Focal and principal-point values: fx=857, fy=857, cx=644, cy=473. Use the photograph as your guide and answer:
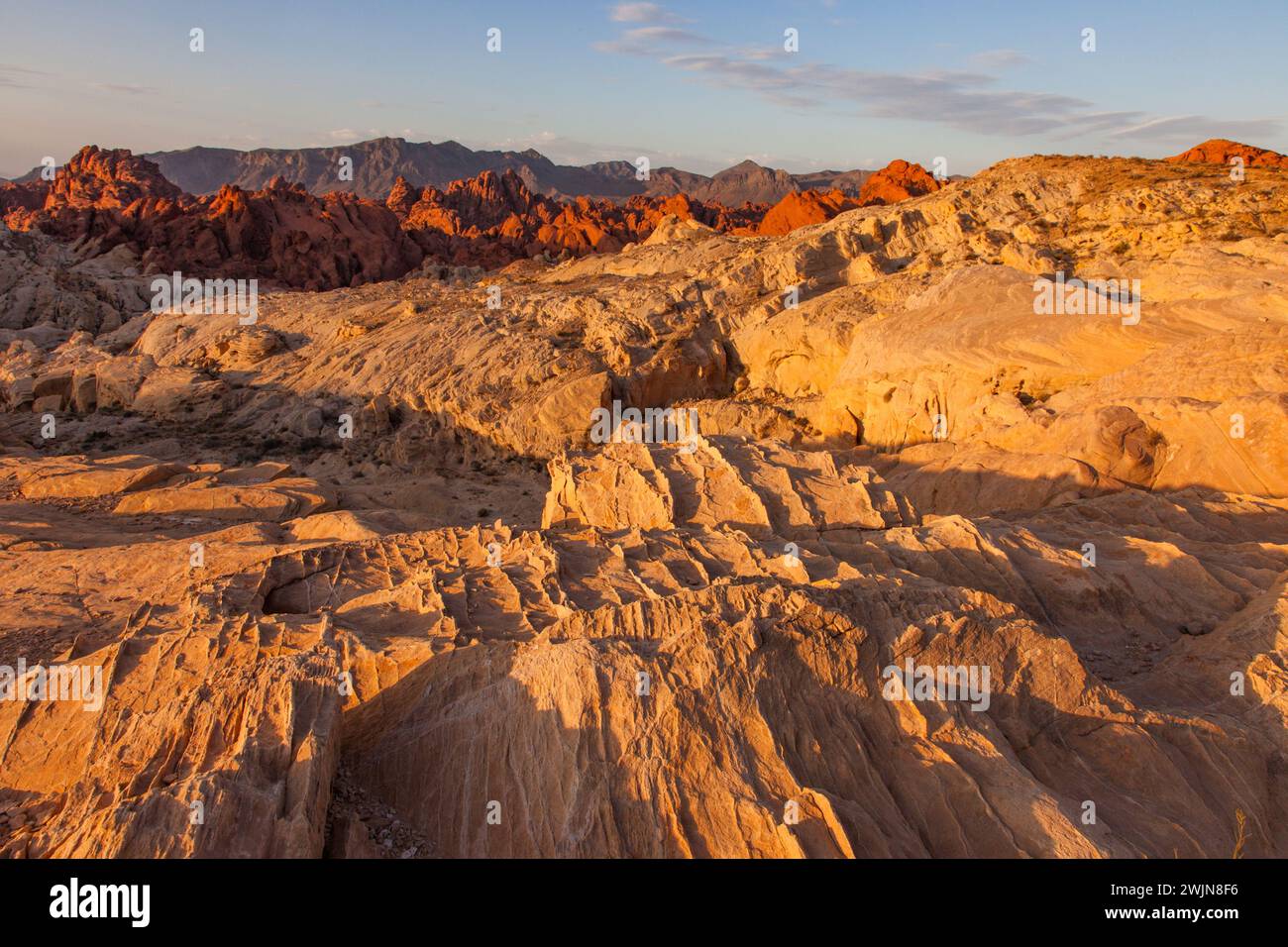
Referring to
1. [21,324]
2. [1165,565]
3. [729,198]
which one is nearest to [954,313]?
[1165,565]

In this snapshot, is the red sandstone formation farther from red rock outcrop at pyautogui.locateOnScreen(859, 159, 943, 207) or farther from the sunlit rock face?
the sunlit rock face

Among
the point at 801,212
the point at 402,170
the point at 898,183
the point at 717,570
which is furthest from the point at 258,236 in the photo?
the point at 402,170

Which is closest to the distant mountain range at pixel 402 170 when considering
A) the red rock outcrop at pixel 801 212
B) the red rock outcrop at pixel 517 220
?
the red rock outcrop at pixel 517 220

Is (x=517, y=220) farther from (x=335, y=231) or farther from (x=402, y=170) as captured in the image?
(x=402, y=170)

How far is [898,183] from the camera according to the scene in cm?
6000

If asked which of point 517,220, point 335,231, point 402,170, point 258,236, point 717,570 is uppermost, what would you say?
point 402,170

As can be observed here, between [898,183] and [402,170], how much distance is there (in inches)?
5067

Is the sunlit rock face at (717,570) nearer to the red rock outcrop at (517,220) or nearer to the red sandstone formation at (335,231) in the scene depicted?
the red sandstone formation at (335,231)

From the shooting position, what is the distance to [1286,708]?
7.79 meters

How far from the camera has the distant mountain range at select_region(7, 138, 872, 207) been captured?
515ft

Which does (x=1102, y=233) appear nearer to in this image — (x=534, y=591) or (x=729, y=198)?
(x=534, y=591)

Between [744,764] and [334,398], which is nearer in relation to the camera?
[744,764]
